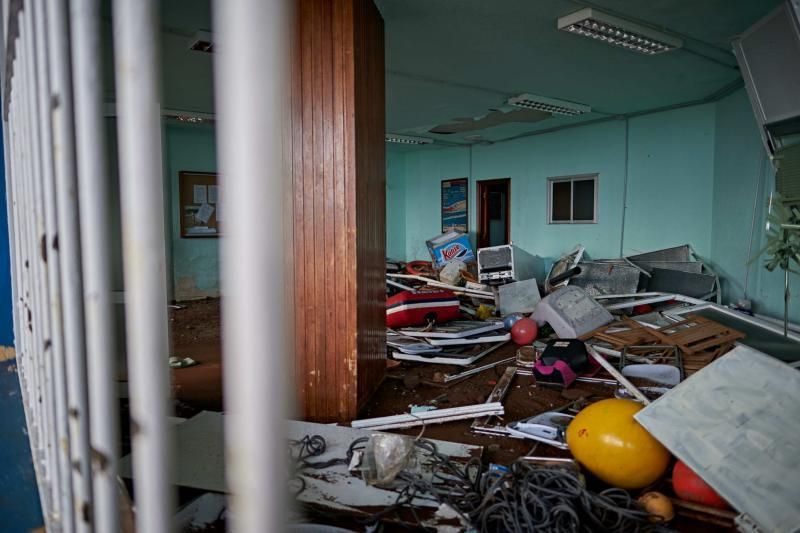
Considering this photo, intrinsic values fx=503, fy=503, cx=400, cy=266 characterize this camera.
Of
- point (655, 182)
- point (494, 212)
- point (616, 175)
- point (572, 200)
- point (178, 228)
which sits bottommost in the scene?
point (178, 228)

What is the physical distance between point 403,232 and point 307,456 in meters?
9.58

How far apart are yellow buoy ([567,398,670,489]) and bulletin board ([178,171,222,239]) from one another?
7664mm

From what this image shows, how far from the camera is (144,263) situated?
0.55 m

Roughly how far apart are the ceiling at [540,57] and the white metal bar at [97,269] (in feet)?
12.4

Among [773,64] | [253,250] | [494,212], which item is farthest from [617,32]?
[494,212]

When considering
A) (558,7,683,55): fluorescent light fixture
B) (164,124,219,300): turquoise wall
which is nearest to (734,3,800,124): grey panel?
(558,7,683,55): fluorescent light fixture

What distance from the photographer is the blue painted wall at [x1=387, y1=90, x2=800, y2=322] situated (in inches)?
232

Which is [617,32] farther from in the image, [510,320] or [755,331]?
[510,320]

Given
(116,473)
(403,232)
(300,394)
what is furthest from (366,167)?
(403,232)

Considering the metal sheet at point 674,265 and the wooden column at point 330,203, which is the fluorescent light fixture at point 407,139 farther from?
the wooden column at point 330,203

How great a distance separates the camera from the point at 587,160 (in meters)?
8.63

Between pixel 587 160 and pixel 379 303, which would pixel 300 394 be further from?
pixel 587 160

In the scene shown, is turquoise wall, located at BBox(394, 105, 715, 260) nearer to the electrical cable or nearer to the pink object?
the pink object

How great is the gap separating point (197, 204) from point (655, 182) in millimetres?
7626
